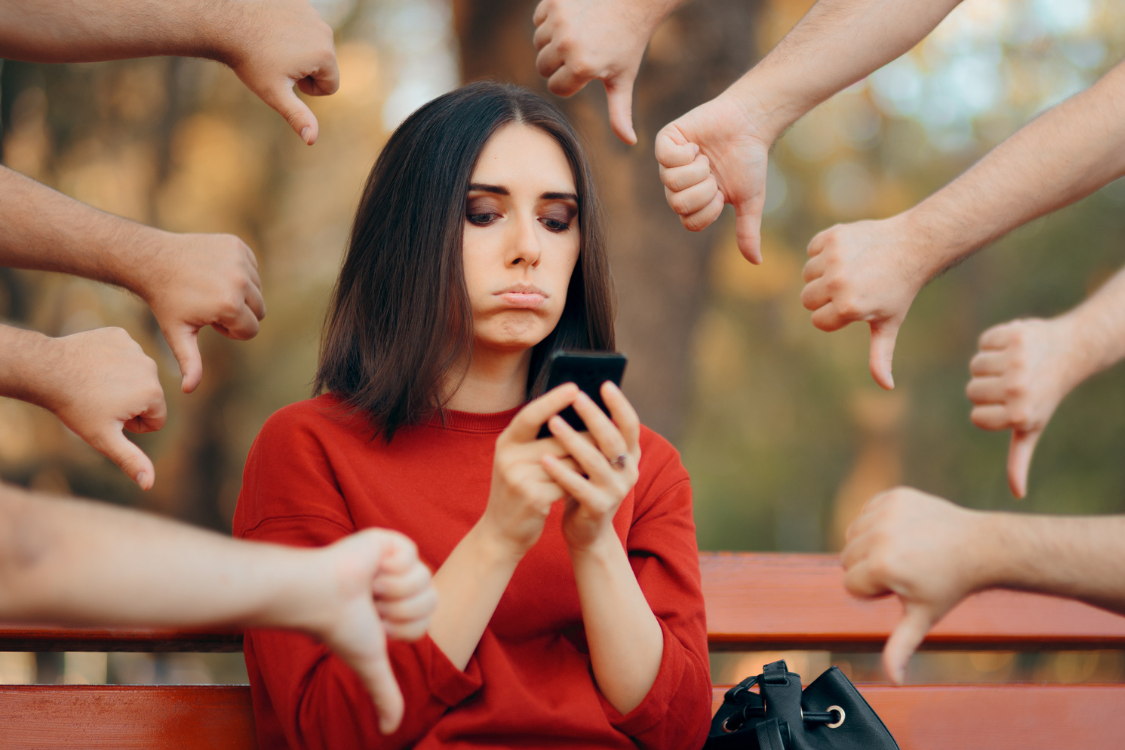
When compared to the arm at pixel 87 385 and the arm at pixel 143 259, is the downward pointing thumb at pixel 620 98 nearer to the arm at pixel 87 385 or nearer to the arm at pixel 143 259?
the arm at pixel 143 259

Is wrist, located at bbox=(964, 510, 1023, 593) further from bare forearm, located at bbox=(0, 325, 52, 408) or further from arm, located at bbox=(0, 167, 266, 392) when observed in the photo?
bare forearm, located at bbox=(0, 325, 52, 408)

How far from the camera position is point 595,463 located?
160cm

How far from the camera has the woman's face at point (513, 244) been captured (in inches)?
80.7

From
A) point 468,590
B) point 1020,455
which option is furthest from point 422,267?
point 1020,455

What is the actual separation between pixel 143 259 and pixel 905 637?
5.54 ft

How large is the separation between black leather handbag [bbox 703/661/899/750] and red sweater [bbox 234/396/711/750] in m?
0.08

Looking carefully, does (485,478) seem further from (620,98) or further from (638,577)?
(620,98)

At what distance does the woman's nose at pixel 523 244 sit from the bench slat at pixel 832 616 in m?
1.10

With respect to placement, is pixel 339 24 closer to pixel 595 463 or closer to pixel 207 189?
pixel 207 189

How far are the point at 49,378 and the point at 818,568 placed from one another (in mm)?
2030

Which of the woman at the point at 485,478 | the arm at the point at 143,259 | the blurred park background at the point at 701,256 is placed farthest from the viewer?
the blurred park background at the point at 701,256

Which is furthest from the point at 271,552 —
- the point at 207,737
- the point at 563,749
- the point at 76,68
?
the point at 76,68

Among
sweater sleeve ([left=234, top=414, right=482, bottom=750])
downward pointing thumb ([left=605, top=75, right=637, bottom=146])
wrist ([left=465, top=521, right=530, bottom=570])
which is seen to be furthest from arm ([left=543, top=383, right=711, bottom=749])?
downward pointing thumb ([left=605, top=75, right=637, bottom=146])

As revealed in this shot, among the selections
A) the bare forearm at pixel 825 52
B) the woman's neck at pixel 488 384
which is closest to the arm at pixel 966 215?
the bare forearm at pixel 825 52
